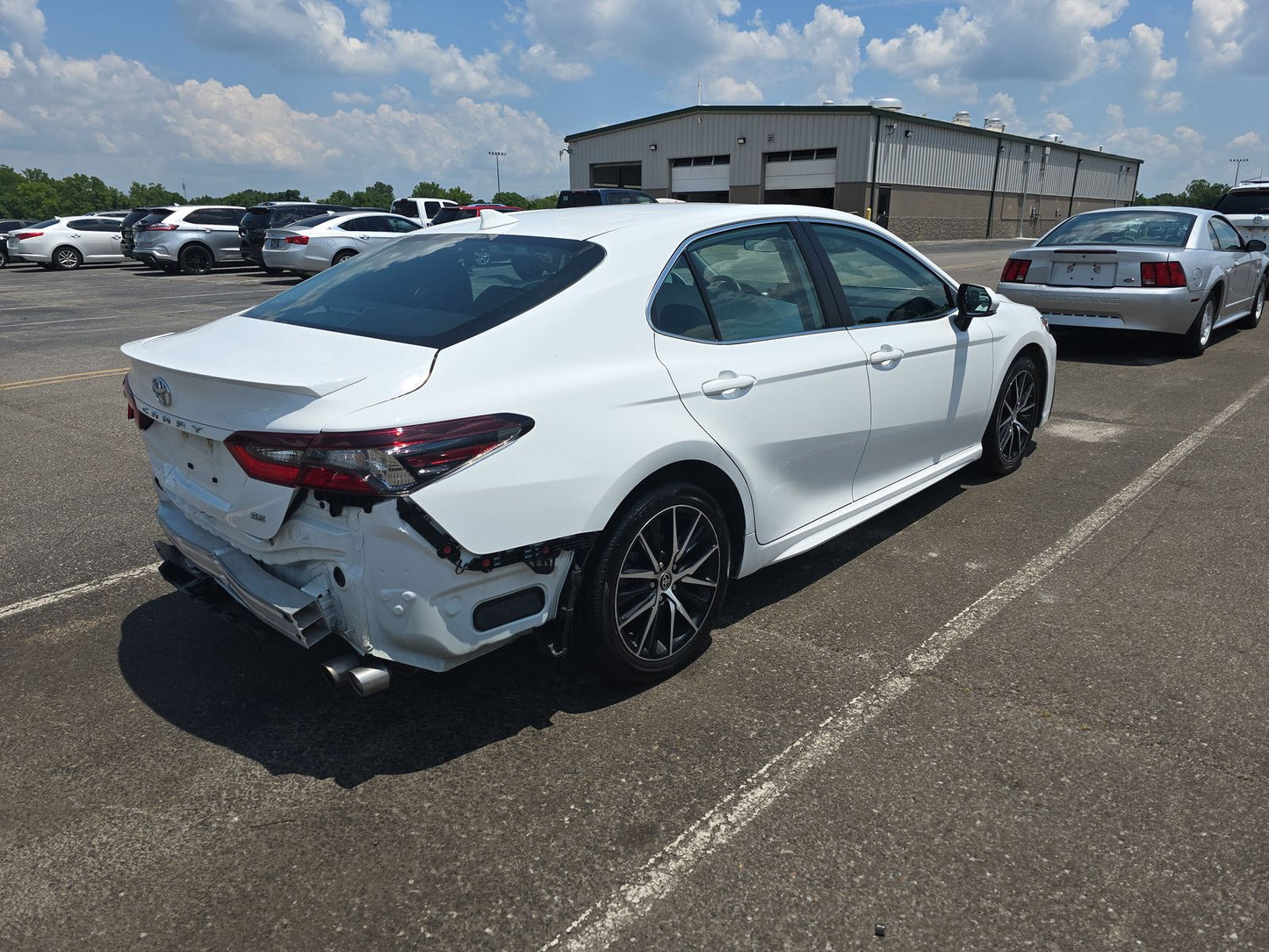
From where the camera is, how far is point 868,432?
399cm

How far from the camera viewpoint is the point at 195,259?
24.7m

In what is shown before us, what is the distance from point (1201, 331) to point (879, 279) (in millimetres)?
7021

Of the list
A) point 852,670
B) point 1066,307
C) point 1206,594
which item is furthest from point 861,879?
point 1066,307

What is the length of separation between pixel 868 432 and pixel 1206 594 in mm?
1630

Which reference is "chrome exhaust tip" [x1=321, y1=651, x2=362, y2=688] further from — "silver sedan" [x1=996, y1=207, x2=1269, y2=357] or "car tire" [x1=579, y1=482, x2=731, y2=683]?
"silver sedan" [x1=996, y1=207, x2=1269, y2=357]

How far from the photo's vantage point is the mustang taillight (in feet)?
8.05

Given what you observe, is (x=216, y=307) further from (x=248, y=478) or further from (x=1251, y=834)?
(x=1251, y=834)

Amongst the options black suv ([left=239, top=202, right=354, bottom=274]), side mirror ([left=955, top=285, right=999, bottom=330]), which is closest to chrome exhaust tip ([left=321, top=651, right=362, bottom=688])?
side mirror ([left=955, top=285, right=999, bottom=330])

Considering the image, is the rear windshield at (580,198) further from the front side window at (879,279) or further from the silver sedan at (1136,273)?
the front side window at (879,279)

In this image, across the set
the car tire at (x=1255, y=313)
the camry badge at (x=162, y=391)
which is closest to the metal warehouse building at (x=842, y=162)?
the car tire at (x=1255, y=313)

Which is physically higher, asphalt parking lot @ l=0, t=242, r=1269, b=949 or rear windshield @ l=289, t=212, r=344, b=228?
rear windshield @ l=289, t=212, r=344, b=228

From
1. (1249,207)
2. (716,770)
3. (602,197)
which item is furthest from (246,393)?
(602,197)

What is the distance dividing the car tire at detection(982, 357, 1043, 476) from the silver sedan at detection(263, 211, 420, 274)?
1715 centimetres

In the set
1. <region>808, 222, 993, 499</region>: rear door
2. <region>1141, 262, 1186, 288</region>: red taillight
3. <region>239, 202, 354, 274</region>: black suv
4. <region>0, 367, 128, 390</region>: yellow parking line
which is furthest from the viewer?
<region>239, 202, 354, 274</region>: black suv
